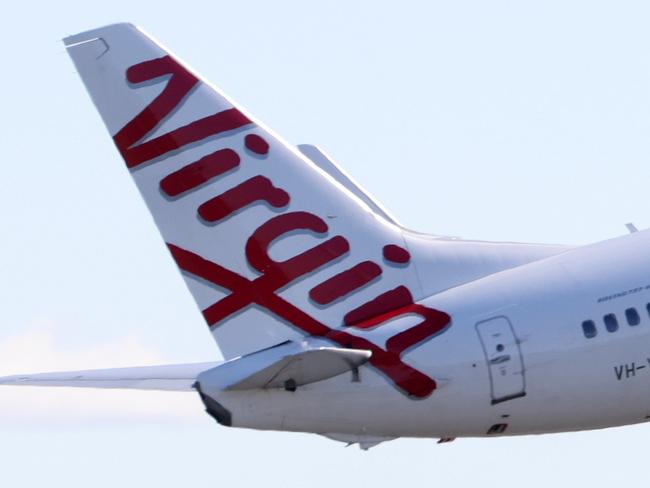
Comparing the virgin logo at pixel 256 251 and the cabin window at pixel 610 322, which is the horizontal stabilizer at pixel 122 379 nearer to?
the virgin logo at pixel 256 251

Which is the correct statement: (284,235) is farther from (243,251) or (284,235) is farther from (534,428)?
(534,428)

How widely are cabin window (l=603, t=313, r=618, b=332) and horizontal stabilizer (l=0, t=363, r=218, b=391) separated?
7.94m

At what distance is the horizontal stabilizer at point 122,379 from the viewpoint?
37.4 m

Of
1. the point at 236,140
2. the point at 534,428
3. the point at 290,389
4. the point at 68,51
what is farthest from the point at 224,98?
the point at 534,428

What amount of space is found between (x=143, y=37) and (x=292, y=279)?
5.43m

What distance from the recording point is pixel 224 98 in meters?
38.7

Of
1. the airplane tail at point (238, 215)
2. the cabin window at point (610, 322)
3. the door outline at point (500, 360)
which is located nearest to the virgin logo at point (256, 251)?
the airplane tail at point (238, 215)

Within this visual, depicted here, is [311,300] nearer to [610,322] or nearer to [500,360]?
[500,360]

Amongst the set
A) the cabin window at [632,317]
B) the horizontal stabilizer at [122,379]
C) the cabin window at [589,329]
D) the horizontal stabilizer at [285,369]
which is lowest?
the cabin window at [632,317]

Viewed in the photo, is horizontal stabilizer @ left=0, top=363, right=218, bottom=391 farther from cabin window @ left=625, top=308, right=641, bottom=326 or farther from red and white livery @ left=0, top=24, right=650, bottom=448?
cabin window @ left=625, top=308, right=641, bottom=326

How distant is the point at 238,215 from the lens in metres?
38.2

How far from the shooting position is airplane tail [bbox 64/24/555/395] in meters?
37.8

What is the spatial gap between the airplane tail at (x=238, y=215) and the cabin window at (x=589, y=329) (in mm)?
3099

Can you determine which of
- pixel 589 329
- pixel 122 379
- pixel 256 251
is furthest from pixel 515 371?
pixel 122 379
